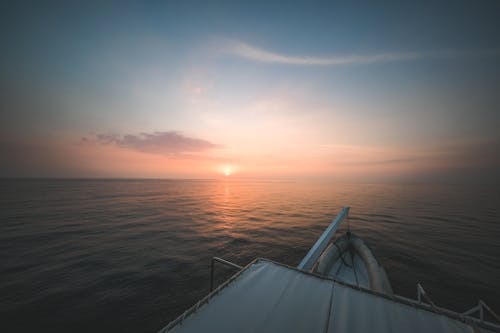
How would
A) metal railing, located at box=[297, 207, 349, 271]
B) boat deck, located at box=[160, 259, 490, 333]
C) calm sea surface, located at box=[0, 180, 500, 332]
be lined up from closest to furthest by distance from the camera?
1. boat deck, located at box=[160, 259, 490, 333]
2. calm sea surface, located at box=[0, 180, 500, 332]
3. metal railing, located at box=[297, 207, 349, 271]

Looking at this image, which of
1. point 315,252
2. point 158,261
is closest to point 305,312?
point 315,252

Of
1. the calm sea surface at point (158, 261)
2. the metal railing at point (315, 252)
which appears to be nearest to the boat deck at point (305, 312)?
the metal railing at point (315, 252)

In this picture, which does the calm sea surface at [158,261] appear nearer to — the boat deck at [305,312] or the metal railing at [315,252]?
the metal railing at [315,252]

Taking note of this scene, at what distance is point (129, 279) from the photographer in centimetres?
832

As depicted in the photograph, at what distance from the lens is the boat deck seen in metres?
2.84

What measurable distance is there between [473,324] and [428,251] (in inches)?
514

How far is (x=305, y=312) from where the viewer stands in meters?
3.15

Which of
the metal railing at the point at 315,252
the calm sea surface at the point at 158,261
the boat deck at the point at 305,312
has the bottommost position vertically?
the calm sea surface at the point at 158,261

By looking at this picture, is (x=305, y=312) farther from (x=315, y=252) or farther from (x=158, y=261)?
(x=158, y=261)

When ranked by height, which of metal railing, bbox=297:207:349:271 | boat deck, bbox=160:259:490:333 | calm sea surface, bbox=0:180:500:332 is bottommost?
calm sea surface, bbox=0:180:500:332

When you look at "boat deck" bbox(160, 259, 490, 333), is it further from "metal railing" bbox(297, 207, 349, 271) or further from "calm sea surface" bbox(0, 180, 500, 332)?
"calm sea surface" bbox(0, 180, 500, 332)

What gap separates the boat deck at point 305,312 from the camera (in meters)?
2.84

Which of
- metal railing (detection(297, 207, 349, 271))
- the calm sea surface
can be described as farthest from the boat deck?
the calm sea surface

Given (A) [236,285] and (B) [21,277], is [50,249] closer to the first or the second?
(B) [21,277]
